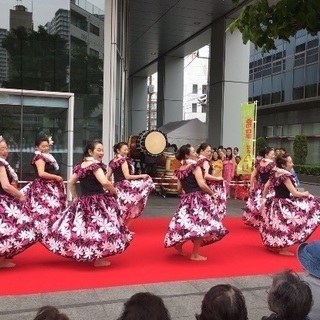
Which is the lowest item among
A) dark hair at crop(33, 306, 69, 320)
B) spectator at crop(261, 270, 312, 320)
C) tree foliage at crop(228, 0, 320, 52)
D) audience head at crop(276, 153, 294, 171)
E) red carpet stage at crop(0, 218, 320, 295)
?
red carpet stage at crop(0, 218, 320, 295)

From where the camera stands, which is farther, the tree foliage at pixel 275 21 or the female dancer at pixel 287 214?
the female dancer at pixel 287 214

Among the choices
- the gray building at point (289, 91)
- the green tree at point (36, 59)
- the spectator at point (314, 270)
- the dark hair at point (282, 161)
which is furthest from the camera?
the gray building at point (289, 91)

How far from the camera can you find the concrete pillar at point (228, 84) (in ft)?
49.7

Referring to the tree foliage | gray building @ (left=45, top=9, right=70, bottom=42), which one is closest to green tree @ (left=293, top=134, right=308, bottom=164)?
gray building @ (left=45, top=9, right=70, bottom=42)

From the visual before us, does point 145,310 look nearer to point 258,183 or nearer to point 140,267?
point 140,267

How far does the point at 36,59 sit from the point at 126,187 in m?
4.36

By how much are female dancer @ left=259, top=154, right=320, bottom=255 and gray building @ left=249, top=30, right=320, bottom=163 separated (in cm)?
1680

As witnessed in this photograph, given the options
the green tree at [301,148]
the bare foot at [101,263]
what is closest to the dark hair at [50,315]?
the bare foot at [101,263]

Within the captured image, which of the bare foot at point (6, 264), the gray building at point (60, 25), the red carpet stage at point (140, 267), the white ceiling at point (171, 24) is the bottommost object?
the red carpet stage at point (140, 267)

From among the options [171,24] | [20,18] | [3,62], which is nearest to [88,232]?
[3,62]

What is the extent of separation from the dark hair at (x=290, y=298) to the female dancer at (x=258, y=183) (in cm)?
523

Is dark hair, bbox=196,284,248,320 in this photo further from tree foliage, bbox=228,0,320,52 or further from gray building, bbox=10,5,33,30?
gray building, bbox=10,5,33,30

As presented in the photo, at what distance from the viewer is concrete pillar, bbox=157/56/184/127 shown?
21.6 m

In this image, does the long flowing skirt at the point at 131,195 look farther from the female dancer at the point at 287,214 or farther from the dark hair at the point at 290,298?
the dark hair at the point at 290,298
